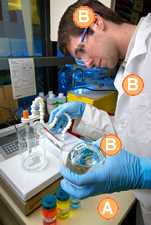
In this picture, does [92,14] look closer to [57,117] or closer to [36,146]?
[57,117]

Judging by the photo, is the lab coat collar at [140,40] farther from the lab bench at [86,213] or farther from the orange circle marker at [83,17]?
the lab bench at [86,213]

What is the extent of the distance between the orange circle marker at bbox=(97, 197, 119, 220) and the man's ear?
793mm

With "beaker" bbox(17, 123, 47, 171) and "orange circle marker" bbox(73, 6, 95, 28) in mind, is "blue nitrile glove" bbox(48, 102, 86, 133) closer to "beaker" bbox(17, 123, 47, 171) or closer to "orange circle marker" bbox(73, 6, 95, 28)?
"beaker" bbox(17, 123, 47, 171)

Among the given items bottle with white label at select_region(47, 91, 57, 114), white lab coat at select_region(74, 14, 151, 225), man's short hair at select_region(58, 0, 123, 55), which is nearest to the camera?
white lab coat at select_region(74, 14, 151, 225)

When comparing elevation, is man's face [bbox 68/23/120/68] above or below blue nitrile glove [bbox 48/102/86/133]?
above

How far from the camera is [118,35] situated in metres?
0.91

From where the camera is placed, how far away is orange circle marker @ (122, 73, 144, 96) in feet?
2.60

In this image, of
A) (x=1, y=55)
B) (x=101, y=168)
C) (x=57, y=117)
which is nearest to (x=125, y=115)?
(x=101, y=168)

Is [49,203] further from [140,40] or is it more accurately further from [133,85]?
[140,40]

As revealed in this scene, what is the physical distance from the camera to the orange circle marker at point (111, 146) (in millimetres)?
789

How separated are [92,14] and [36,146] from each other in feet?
2.34

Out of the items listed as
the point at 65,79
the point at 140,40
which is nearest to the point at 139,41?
the point at 140,40

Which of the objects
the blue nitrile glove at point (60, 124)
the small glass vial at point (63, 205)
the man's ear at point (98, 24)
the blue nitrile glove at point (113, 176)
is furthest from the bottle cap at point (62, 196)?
the man's ear at point (98, 24)

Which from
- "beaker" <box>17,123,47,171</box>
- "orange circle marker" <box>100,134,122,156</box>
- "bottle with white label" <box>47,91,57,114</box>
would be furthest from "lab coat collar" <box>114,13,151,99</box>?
"bottle with white label" <box>47,91,57,114</box>
